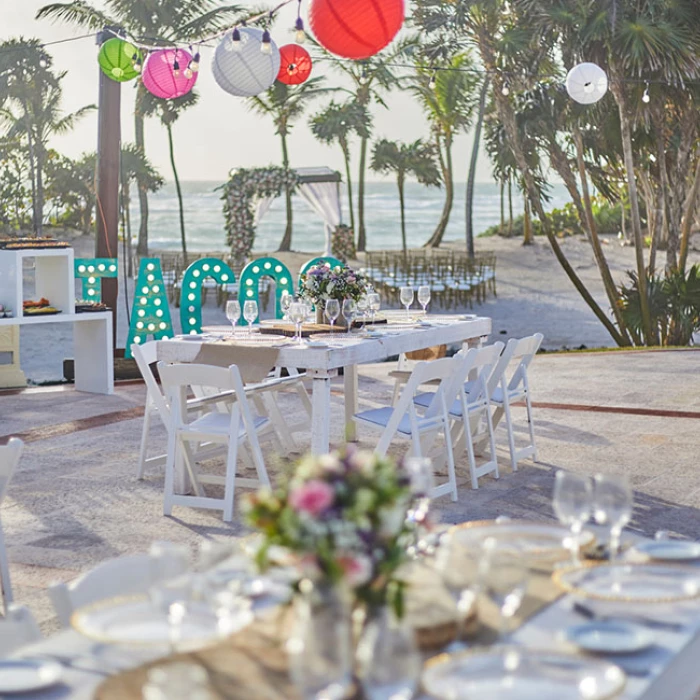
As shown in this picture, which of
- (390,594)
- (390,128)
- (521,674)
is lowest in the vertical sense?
(521,674)

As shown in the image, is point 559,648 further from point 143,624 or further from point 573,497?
point 143,624

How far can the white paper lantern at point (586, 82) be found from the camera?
35.6 feet

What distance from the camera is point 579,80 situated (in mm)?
10891

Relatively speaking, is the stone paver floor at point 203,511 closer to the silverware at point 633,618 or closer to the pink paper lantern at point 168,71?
the silverware at point 633,618

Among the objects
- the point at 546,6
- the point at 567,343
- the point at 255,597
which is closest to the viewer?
the point at 255,597

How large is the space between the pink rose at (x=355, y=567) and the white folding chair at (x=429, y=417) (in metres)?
3.56

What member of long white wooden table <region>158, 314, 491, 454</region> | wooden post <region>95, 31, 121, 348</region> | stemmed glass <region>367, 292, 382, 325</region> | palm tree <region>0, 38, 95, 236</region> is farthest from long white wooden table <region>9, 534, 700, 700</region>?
palm tree <region>0, 38, 95, 236</region>

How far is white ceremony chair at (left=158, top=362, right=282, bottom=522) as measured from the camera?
5.01 meters

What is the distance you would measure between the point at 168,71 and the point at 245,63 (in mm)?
1647

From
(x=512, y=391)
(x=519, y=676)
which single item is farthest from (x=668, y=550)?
(x=512, y=391)

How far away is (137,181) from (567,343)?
A: 1825 centimetres

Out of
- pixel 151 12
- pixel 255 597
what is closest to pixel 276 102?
pixel 151 12

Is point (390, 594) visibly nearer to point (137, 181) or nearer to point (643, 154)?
point (643, 154)

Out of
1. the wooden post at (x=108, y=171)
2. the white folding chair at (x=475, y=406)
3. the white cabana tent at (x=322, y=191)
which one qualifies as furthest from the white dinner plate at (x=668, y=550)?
the white cabana tent at (x=322, y=191)
